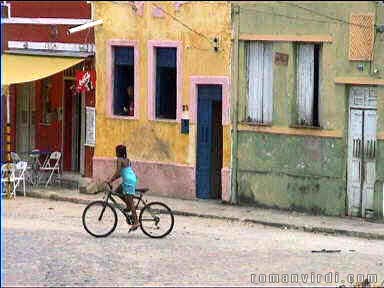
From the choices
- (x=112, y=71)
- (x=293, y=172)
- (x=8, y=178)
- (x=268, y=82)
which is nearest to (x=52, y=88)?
(x=112, y=71)

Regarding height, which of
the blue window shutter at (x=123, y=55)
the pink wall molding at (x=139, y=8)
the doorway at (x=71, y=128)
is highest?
the pink wall molding at (x=139, y=8)

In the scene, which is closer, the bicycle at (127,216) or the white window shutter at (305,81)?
the bicycle at (127,216)

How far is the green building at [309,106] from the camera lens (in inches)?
761

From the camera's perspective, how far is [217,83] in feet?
70.2

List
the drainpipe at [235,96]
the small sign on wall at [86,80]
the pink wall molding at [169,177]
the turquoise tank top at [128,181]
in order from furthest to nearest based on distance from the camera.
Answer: the small sign on wall at [86,80]
the pink wall molding at [169,177]
the drainpipe at [235,96]
the turquoise tank top at [128,181]

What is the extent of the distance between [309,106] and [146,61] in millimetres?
4131

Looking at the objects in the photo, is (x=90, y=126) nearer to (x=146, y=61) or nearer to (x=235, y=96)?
(x=146, y=61)

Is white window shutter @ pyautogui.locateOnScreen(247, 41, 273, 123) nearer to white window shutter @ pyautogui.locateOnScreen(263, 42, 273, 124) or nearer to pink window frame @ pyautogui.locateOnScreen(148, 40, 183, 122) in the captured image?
white window shutter @ pyautogui.locateOnScreen(263, 42, 273, 124)

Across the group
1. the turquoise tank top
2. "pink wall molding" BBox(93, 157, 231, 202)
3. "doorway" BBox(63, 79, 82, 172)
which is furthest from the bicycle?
"doorway" BBox(63, 79, 82, 172)

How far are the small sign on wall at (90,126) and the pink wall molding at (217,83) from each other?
2.76m

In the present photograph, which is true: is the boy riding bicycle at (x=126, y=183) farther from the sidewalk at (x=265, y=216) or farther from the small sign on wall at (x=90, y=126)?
the small sign on wall at (x=90, y=126)

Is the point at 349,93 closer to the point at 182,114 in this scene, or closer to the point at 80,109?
the point at 182,114

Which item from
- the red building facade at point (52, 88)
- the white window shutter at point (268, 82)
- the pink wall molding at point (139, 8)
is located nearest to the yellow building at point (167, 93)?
the pink wall molding at point (139, 8)

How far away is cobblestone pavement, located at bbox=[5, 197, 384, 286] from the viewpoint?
43.0ft
